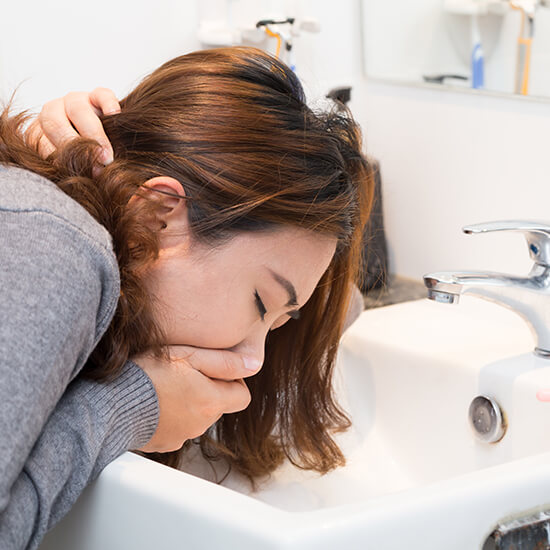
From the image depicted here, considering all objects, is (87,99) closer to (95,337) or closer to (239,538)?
(95,337)

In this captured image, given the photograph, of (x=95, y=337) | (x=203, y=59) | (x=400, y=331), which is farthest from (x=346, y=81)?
(x=95, y=337)

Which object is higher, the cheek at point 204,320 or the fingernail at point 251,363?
the cheek at point 204,320

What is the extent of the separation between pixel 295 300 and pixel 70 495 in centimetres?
29

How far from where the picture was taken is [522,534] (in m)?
0.65

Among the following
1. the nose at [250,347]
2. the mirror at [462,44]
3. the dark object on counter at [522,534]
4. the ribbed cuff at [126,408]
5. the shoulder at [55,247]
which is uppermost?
the shoulder at [55,247]

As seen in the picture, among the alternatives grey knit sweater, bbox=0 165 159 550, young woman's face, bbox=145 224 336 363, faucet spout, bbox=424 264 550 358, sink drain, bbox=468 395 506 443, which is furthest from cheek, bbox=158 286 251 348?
sink drain, bbox=468 395 506 443

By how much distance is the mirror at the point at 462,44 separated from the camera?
122 centimetres

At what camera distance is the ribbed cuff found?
2.29 ft

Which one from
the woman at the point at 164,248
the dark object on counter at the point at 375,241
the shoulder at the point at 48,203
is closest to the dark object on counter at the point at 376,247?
the dark object on counter at the point at 375,241

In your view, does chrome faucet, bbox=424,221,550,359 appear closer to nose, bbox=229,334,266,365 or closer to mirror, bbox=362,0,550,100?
nose, bbox=229,334,266,365

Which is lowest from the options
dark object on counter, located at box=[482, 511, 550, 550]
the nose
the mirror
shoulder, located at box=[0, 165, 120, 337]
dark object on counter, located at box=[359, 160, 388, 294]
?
dark object on counter, located at box=[359, 160, 388, 294]

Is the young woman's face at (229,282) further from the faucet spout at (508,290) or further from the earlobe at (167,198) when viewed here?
the faucet spout at (508,290)

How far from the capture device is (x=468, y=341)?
1104mm

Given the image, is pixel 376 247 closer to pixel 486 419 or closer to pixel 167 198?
pixel 486 419
